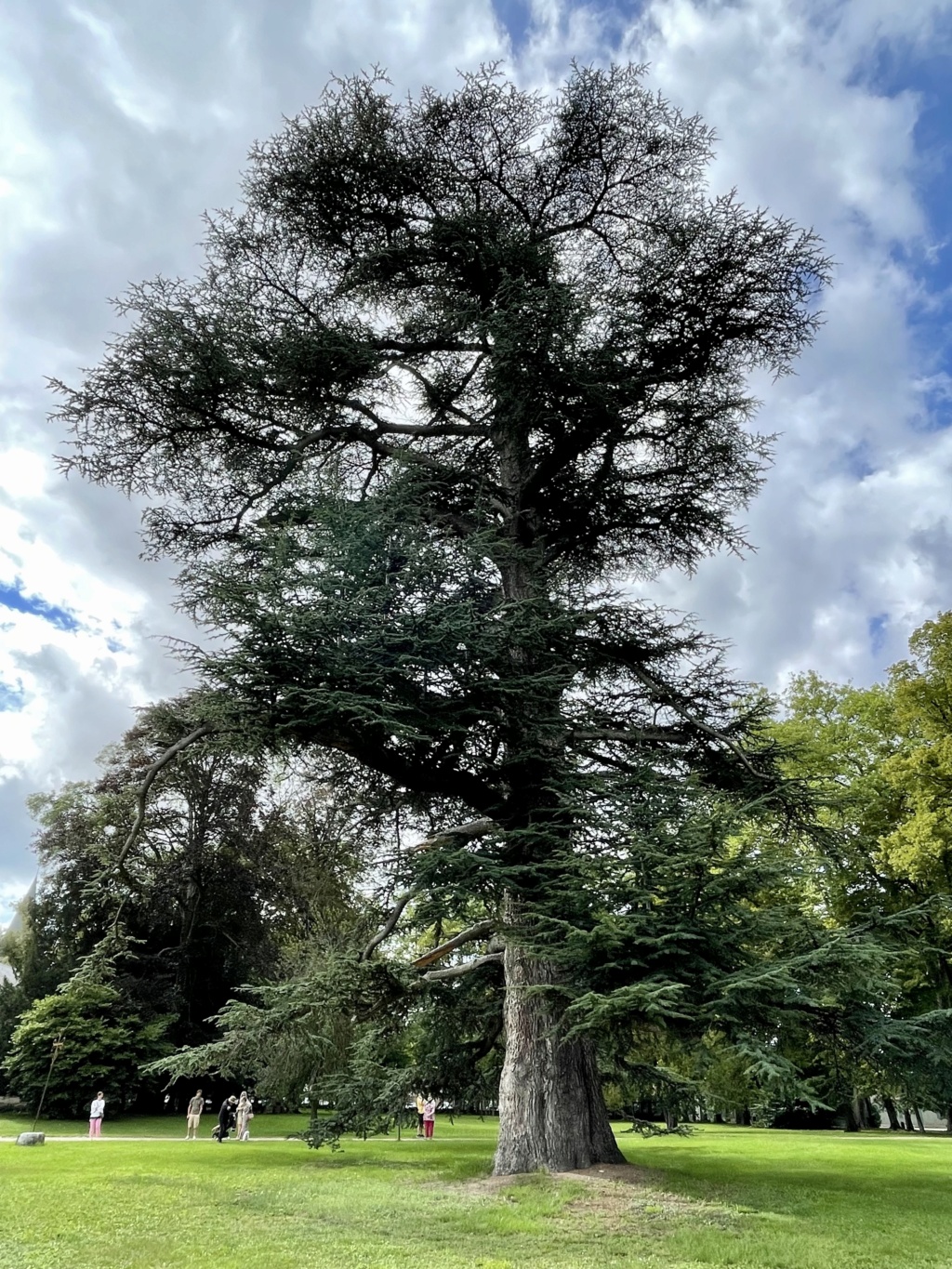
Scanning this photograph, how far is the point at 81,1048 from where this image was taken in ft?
78.5

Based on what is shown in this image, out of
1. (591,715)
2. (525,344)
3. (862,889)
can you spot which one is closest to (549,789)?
(591,715)

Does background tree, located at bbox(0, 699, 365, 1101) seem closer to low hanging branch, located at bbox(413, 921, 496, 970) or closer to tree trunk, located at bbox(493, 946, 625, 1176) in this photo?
low hanging branch, located at bbox(413, 921, 496, 970)

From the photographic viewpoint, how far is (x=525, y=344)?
1115 centimetres

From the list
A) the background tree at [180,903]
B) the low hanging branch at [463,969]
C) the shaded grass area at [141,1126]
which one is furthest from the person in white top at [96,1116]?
the low hanging branch at [463,969]

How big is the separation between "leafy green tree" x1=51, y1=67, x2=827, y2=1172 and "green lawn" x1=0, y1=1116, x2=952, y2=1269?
1.73m

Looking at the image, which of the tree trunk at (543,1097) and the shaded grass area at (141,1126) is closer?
the tree trunk at (543,1097)

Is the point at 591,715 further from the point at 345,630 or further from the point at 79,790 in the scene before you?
the point at 79,790

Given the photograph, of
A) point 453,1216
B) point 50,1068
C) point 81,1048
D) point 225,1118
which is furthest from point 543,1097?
point 81,1048

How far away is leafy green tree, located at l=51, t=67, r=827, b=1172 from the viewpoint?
943cm

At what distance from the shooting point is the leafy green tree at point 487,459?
943cm

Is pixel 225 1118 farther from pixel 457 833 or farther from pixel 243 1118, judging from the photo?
pixel 457 833

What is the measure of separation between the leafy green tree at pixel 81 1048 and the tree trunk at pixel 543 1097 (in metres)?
17.0

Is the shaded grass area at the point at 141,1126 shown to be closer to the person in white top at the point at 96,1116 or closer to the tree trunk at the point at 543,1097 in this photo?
the person in white top at the point at 96,1116

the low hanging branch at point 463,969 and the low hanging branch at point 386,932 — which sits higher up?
the low hanging branch at point 386,932
